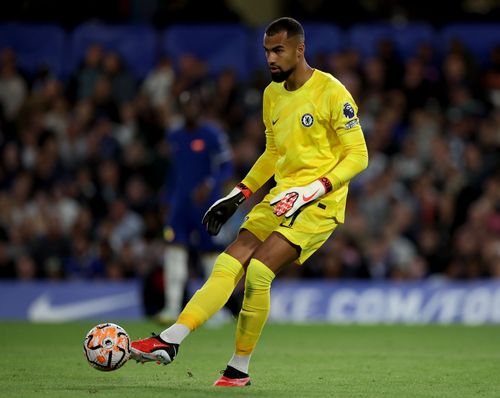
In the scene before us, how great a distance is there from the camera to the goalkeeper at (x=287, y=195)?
7.05 meters

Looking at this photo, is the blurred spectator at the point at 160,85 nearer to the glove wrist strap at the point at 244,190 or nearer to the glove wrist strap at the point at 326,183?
the glove wrist strap at the point at 244,190

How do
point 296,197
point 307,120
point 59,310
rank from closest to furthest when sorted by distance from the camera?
point 296,197
point 307,120
point 59,310

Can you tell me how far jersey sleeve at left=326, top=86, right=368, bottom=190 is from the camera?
23.3 feet

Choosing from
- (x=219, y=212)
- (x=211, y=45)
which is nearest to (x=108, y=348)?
(x=219, y=212)

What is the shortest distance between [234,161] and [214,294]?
378 inches

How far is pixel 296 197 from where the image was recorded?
6918mm

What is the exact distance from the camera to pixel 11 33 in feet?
61.8

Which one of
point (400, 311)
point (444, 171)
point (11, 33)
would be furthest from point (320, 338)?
point (11, 33)

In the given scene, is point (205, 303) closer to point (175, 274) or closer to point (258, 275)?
point (258, 275)

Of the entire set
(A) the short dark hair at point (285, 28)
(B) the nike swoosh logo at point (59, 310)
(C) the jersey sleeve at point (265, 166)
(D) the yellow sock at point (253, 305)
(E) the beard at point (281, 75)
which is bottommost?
(B) the nike swoosh logo at point (59, 310)

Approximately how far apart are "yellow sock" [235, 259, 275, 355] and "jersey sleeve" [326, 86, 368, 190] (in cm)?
72

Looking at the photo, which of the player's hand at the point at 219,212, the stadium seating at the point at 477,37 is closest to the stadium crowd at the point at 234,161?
the stadium seating at the point at 477,37

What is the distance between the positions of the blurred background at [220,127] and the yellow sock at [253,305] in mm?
7417

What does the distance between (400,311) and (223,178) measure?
360 centimetres
